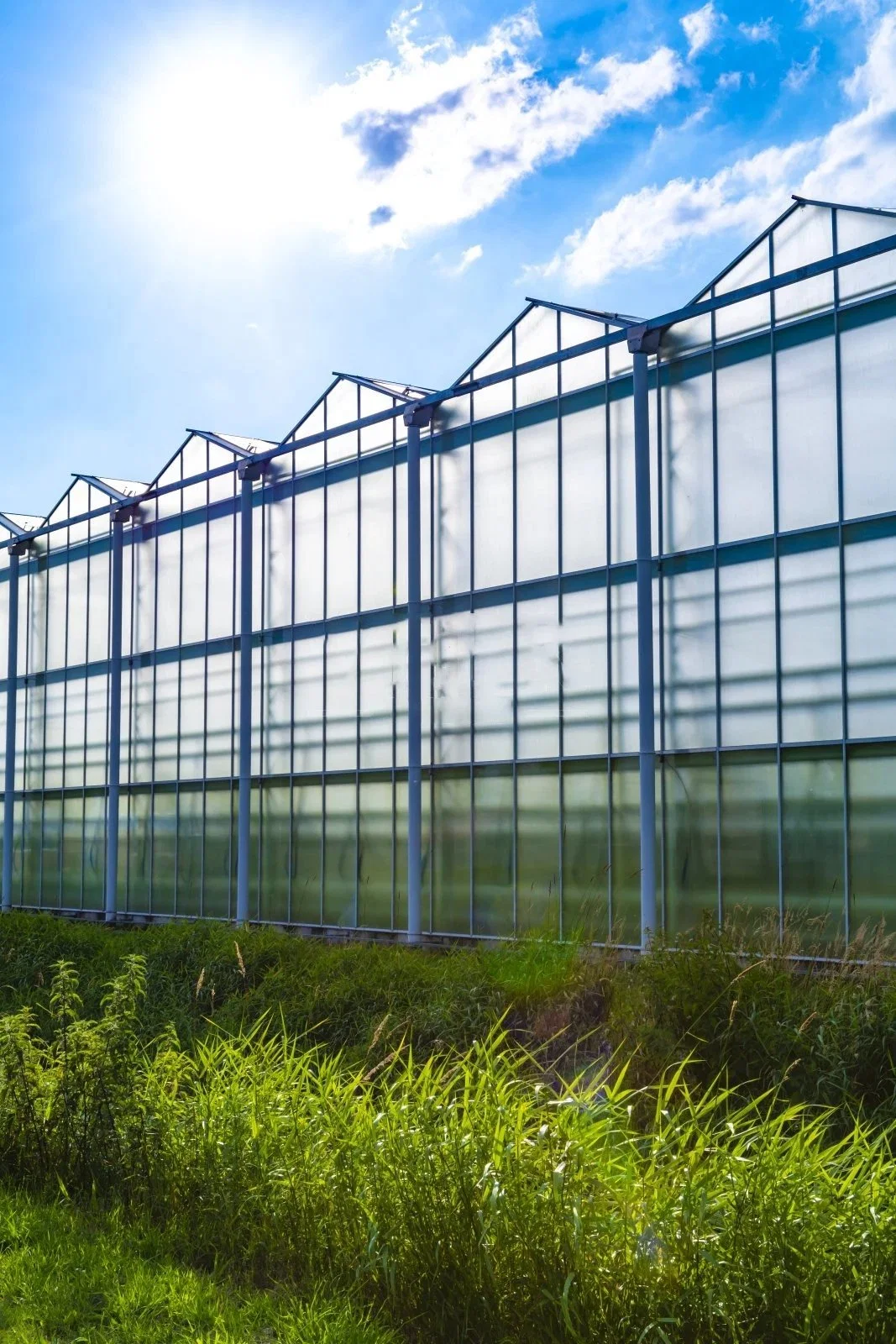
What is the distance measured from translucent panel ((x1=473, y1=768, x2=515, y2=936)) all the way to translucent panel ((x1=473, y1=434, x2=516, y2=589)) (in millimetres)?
3174

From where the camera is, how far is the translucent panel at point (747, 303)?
1859 cm

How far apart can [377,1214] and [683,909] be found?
1170 cm

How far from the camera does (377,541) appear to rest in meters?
24.2

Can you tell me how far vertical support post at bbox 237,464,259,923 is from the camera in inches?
1001

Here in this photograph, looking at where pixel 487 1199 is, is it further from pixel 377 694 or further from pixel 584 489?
pixel 377 694

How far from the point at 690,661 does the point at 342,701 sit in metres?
7.78

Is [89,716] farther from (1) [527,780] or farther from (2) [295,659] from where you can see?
(1) [527,780]

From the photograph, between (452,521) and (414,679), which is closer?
(414,679)

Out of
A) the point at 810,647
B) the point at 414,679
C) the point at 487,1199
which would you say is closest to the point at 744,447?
the point at 810,647

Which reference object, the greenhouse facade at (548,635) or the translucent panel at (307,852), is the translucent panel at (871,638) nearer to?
the greenhouse facade at (548,635)

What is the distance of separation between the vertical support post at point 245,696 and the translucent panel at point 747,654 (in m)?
10.5

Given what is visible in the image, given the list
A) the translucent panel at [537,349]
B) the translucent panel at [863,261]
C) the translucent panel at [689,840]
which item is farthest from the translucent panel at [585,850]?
the translucent panel at [863,261]

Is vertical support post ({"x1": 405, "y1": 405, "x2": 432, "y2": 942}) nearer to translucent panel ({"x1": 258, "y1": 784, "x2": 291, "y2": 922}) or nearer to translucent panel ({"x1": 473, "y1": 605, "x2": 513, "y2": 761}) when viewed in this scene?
translucent panel ({"x1": 473, "y1": 605, "x2": 513, "y2": 761})

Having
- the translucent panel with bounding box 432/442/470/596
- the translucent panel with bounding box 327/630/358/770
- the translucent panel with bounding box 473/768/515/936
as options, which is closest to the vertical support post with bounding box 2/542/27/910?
the translucent panel with bounding box 327/630/358/770
